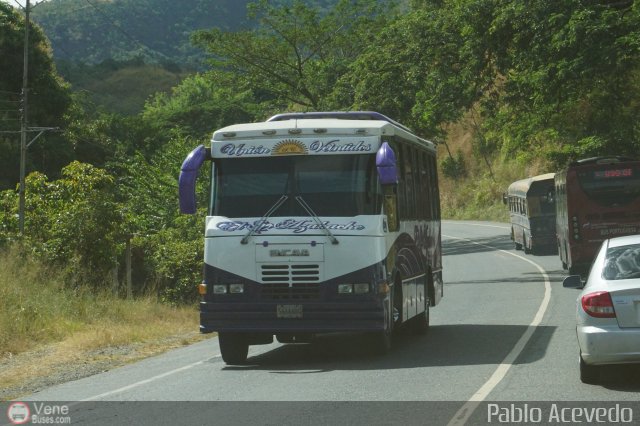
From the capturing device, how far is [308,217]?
1380 cm

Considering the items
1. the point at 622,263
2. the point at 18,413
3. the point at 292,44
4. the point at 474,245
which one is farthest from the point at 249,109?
the point at 18,413

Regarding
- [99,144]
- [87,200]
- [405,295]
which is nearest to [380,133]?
[405,295]

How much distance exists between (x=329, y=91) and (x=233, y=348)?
37039 millimetres

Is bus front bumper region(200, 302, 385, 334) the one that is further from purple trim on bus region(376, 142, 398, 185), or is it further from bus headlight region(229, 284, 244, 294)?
purple trim on bus region(376, 142, 398, 185)

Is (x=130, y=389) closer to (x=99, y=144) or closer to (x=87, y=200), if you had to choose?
(x=87, y=200)

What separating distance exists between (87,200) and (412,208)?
1208cm

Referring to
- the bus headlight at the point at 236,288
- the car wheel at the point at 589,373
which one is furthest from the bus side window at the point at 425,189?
the car wheel at the point at 589,373

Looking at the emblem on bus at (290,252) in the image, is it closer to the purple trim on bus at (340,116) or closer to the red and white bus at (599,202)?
the purple trim on bus at (340,116)

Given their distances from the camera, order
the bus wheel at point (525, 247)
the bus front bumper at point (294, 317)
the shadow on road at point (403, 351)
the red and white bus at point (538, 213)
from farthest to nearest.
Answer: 1. the bus wheel at point (525, 247)
2. the red and white bus at point (538, 213)
3. the shadow on road at point (403, 351)
4. the bus front bumper at point (294, 317)

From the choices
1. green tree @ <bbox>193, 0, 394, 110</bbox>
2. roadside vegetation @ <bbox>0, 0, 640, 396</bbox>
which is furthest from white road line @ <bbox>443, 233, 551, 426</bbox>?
green tree @ <bbox>193, 0, 394, 110</bbox>

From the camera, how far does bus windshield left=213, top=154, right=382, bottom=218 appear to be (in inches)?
546

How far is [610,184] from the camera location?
94.2 ft

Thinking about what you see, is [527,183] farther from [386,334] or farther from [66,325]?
[386,334]

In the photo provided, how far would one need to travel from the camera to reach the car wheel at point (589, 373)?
11000 millimetres
